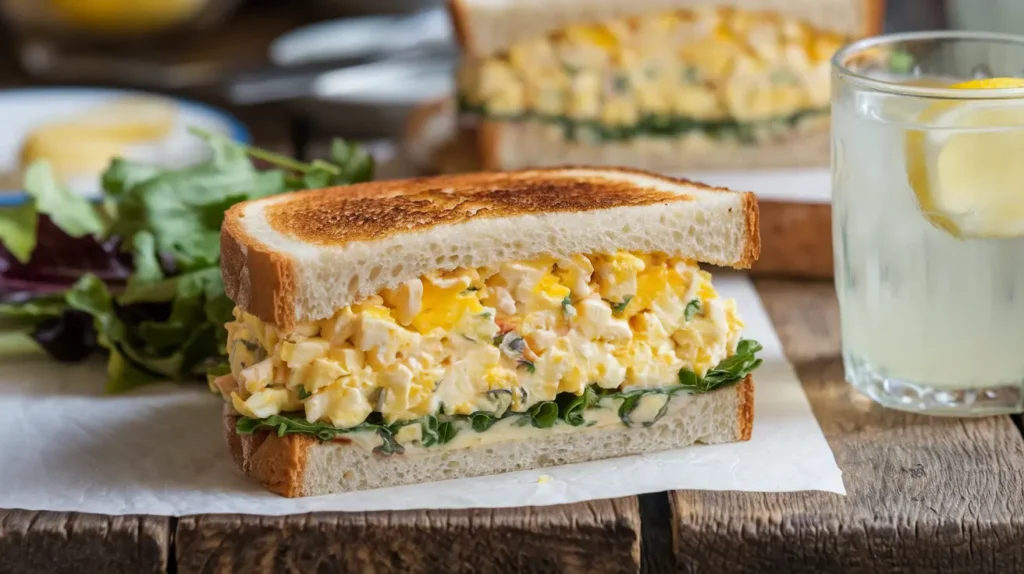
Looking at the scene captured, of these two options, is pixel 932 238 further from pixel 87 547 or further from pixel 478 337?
pixel 87 547

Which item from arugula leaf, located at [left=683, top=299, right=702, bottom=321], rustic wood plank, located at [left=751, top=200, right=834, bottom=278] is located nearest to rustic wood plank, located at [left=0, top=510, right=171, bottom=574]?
arugula leaf, located at [left=683, top=299, right=702, bottom=321]

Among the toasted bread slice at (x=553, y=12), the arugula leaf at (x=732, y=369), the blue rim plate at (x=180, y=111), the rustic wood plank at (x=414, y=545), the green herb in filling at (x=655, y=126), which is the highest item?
the toasted bread slice at (x=553, y=12)

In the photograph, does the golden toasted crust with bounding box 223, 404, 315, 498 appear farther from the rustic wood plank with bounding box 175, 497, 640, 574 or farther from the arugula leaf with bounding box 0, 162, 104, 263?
the arugula leaf with bounding box 0, 162, 104, 263

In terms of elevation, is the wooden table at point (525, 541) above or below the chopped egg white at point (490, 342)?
below

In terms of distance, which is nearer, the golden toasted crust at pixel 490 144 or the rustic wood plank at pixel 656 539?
the rustic wood plank at pixel 656 539

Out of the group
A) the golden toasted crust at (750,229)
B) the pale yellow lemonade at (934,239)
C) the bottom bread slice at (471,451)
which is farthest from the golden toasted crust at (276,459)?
the pale yellow lemonade at (934,239)

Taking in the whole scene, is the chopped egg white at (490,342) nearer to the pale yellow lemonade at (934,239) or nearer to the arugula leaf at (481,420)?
the arugula leaf at (481,420)

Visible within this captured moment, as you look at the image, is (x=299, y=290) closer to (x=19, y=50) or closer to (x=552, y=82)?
(x=552, y=82)
